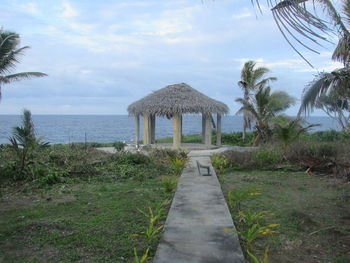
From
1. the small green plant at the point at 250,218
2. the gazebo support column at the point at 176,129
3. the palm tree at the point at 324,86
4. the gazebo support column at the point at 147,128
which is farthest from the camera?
the gazebo support column at the point at 147,128

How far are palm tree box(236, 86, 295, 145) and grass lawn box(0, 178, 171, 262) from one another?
1223 centimetres

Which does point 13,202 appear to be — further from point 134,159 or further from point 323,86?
point 323,86

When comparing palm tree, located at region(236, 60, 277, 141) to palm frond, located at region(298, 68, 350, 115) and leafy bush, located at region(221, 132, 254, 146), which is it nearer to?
leafy bush, located at region(221, 132, 254, 146)

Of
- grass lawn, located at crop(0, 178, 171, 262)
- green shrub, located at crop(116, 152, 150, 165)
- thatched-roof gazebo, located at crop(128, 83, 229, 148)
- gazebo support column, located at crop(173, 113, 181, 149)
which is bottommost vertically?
grass lawn, located at crop(0, 178, 171, 262)

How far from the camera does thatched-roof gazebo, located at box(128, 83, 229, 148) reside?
16703 mm

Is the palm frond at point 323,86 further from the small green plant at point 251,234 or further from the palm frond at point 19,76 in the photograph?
the palm frond at point 19,76

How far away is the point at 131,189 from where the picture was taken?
8.26 meters

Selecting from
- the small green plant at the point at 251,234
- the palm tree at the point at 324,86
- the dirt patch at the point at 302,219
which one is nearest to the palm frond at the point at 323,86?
the palm tree at the point at 324,86

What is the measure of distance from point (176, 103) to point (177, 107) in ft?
1.07

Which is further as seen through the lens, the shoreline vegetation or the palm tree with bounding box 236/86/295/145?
the palm tree with bounding box 236/86/295/145

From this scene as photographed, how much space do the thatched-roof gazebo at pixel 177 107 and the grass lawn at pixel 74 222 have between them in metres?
8.22

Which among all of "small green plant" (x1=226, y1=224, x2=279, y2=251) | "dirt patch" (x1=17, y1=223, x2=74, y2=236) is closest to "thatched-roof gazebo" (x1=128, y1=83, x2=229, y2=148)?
"dirt patch" (x1=17, y1=223, x2=74, y2=236)

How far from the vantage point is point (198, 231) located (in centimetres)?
480

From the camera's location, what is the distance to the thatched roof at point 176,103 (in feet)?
54.8
